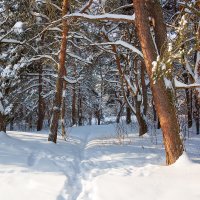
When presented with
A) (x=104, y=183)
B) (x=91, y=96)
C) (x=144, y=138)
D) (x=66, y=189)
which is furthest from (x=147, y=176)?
(x=91, y=96)

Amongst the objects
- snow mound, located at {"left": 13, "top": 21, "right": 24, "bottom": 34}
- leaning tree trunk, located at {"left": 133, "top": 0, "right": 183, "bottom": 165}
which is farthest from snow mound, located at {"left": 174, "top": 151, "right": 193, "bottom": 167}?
snow mound, located at {"left": 13, "top": 21, "right": 24, "bottom": 34}

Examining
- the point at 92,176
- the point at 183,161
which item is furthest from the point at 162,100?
the point at 92,176

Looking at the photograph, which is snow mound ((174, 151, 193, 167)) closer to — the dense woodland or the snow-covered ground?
the snow-covered ground

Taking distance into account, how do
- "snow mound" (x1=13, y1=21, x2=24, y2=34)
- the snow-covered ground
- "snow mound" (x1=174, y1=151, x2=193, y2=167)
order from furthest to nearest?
"snow mound" (x1=13, y1=21, x2=24, y2=34) < "snow mound" (x1=174, y1=151, x2=193, y2=167) < the snow-covered ground

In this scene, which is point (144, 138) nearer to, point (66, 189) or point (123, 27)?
point (123, 27)

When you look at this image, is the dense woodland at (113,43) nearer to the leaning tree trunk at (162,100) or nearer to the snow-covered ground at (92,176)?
the leaning tree trunk at (162,100)

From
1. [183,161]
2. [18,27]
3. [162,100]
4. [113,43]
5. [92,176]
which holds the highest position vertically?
[18,27]

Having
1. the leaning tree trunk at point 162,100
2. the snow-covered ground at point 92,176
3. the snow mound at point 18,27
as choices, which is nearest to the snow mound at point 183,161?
the snow-covered ground at point 92,176

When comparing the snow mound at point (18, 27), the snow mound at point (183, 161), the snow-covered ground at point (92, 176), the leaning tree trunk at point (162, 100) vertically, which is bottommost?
the snow-covered ground at point (92, 176)

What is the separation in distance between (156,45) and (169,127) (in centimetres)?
199

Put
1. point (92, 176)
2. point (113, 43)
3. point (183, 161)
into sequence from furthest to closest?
point (113, 43) < point (183, 161) < point (92, 176)

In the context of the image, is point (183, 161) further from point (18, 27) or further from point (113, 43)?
point (18, 27)

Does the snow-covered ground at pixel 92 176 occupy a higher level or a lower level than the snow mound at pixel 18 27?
lower

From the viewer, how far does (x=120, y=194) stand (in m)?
5.86
